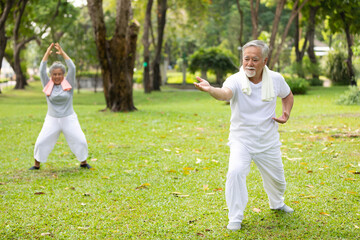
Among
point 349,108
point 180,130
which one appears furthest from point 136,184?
point 349,108

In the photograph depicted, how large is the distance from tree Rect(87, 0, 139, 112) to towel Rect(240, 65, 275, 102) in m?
11.9

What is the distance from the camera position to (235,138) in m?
4.63

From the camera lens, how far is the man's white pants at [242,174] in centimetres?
441

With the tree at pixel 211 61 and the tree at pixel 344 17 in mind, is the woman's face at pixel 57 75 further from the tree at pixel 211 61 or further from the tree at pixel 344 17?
the tree at pixel 211 61

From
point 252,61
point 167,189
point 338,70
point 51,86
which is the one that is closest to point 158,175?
point 167,189

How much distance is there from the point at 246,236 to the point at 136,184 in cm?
245

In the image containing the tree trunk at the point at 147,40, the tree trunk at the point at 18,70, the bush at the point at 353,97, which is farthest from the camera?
the tree trunk at the point at 18,70

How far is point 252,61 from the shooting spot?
14.5 feet

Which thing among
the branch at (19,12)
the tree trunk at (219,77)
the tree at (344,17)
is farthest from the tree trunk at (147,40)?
the tree at (344,17)

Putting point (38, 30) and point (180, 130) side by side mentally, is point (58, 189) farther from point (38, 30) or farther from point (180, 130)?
point (38, 30)

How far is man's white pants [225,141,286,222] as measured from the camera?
14.5ft

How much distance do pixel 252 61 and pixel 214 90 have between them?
1.89 feet

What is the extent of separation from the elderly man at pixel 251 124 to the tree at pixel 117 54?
11.8 m

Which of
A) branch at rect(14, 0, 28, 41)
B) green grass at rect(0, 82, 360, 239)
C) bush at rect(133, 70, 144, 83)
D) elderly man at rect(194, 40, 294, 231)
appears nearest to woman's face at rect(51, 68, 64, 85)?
green grass at rect(0, 82, 360, 239)
